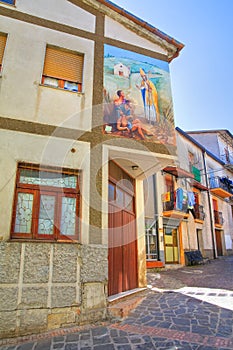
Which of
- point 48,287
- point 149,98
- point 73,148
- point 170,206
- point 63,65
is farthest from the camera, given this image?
point 170,206

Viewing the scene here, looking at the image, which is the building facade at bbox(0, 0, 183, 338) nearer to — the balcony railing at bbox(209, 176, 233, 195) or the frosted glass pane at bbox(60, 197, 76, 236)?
the frosted glass pane at bbox(60, 197, 76, 236)

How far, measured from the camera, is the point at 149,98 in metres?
7.21

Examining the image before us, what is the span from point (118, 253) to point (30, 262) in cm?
277

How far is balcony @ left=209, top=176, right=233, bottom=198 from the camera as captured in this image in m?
→ 21.6

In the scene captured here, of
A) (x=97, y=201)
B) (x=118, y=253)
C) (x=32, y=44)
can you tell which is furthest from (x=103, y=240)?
(x=32, y=44)

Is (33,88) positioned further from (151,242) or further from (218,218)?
(218,218)

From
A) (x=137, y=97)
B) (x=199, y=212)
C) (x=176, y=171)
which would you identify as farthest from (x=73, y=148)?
(x=199, y=212)

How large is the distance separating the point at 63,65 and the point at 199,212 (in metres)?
15.4

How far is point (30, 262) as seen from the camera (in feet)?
15.2

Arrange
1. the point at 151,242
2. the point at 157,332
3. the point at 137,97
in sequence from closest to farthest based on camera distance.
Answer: the point at 157,332 → the point at 137,97 → the point at 151,242

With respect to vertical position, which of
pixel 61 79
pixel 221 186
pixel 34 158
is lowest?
pixel 34 158

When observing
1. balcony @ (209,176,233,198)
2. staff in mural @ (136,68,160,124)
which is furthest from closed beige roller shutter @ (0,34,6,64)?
balcony @ (209,176,233,198)

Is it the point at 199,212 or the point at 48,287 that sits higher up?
the point at 199,212

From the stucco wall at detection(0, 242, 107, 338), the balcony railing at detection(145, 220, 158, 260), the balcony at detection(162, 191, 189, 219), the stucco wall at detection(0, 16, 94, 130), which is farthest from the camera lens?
the balcony at detection(162, 191, 189, 219)
